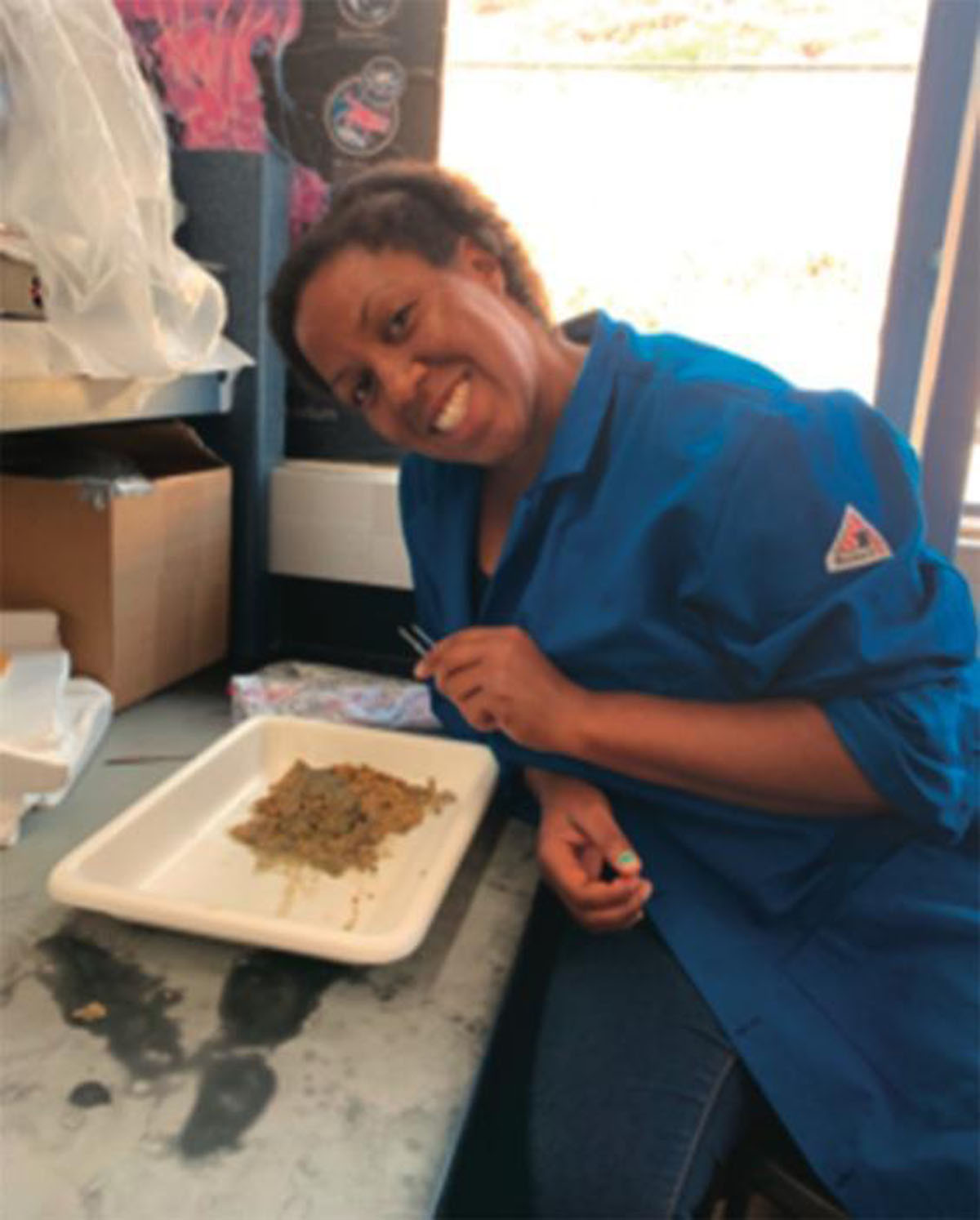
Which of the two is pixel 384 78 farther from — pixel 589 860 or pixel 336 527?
pixel 589 860

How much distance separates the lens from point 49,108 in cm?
90

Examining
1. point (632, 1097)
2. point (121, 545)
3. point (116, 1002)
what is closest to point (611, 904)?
point (632, 1097)

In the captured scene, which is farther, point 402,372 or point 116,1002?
point 402,372

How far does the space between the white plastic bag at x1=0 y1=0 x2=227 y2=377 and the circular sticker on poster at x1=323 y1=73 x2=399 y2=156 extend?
1.79 ft

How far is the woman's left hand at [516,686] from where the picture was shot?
851mm

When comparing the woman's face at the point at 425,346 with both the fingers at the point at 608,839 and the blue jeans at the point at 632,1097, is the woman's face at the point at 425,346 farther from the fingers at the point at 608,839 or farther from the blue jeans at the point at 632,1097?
the blue jeans at the point at 632,1097

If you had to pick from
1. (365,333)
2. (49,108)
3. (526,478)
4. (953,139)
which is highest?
(953,139)

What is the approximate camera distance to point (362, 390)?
924 millimetres

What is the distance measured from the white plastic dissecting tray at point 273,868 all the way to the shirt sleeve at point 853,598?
1.07 ft

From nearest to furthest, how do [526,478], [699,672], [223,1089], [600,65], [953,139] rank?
[223,1089], [699,672], [526,478], [953,139], [600,65]

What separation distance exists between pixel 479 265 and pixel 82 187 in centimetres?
40

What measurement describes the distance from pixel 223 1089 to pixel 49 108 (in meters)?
0.87

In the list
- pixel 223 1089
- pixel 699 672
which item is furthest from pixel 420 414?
pixel 223 1089

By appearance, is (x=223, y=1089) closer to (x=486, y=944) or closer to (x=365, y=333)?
(x=486, y=944)
